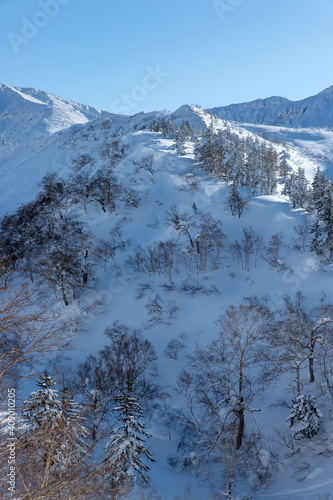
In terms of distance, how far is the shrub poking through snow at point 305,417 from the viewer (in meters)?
18.5

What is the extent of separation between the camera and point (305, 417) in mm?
18531

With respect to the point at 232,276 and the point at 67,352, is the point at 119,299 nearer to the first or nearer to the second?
the point at 67,352

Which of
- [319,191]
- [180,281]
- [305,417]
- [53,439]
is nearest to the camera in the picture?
[53,439]

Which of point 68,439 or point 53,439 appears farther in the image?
point 68,439

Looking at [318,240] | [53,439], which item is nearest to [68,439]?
[53,439]

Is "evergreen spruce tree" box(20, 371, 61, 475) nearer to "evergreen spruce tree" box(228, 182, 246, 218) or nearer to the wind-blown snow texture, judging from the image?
the wind-blown snow texture

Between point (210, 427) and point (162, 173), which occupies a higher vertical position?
point (162, 173)

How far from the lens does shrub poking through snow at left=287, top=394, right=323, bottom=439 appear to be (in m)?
18.5

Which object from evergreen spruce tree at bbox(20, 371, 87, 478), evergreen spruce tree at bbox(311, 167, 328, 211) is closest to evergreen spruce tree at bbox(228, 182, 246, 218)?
evergreen spruce tree at bbox(311, 167, 328, 211)

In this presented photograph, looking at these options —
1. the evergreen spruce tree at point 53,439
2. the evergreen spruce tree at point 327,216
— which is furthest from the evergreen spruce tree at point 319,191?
the evergreen spruce tree at point 53,439

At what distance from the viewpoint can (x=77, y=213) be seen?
56.9 metres

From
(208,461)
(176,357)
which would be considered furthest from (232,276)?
(208,461)

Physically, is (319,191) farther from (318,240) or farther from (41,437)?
(41,437)

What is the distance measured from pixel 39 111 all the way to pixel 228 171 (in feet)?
578
